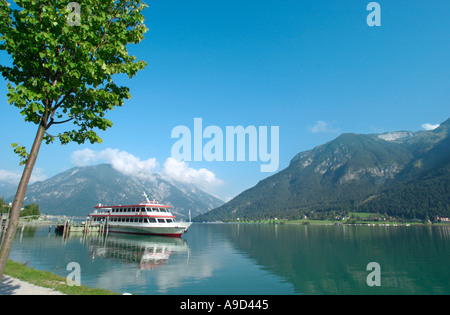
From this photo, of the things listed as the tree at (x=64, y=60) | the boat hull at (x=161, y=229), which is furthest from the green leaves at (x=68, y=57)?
the boat hull at (x=161, y=229)

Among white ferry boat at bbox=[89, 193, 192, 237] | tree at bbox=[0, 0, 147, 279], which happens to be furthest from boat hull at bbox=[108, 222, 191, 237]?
tree at bbox=[0, 0, 147, 279]

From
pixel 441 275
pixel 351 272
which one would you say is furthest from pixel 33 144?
pixel 441 275

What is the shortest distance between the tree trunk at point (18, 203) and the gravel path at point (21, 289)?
6.20m

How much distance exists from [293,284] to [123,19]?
2406cm

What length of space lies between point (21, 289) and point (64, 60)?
1225 cm

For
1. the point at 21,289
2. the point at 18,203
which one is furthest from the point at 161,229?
the point at 18,203

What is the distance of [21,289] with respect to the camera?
13.6 metres

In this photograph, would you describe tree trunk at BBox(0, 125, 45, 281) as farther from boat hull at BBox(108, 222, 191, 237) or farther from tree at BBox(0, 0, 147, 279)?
boat hull at BBox(108, 222, 191, 237)

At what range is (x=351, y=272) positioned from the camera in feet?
97.8

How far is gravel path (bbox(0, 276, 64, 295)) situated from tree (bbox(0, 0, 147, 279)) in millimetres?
6377

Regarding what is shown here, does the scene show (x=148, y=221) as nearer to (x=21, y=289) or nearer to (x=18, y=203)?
(x=21, y=289)

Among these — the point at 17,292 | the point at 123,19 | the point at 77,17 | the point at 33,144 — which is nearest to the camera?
the point at 77,17

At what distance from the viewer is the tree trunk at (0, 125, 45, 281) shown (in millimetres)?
8148
